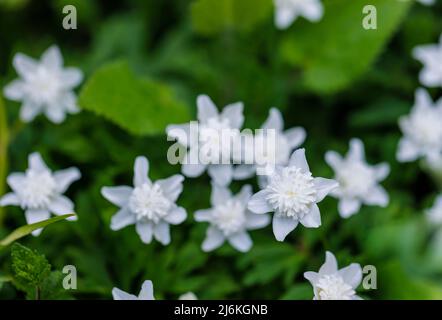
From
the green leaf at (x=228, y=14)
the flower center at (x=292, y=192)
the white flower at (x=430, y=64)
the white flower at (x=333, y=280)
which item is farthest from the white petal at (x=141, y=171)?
the white flower at (x=430, y=64)

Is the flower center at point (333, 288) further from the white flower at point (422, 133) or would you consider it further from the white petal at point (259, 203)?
the white flower at point (422, 133)

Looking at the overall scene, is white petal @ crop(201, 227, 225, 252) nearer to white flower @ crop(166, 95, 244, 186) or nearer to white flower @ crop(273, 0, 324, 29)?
white flower @ crop(166, 95, 244, 186)

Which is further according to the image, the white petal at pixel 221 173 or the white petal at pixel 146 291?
the white petal at pixel 221 173

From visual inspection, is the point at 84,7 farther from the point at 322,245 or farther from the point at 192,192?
the point at 322,245

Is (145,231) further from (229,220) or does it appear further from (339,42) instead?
(339,42)

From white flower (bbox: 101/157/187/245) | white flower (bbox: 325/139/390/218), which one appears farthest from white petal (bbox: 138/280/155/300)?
white flower (bbox: 325/139/390/218)

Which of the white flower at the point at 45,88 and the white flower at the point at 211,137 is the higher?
the white flower at the point at 45,88

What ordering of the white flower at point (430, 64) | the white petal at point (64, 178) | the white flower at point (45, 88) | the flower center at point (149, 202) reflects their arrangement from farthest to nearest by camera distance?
the white flower at point (430, 64)
the white flower at point (45, 88)
the white petal at point (64, 178)
the flower center at point (149, 202)

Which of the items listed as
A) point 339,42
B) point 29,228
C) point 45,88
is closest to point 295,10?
point 339,42
